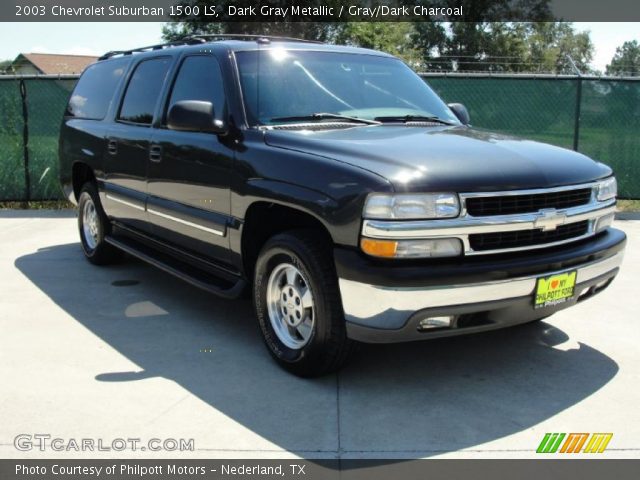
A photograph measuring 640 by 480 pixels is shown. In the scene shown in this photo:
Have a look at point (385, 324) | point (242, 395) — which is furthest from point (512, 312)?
point (242, 395)

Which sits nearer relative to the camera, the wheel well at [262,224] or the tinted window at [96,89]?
the wheel well at [262,224]

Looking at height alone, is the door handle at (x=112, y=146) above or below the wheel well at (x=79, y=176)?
above

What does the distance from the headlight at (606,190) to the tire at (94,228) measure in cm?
439

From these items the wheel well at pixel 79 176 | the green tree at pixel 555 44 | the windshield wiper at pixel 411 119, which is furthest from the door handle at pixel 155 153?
the green tree at pixel 555 44

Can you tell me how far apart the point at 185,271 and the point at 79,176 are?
2.80 m

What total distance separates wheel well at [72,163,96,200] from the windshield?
9.97 ft

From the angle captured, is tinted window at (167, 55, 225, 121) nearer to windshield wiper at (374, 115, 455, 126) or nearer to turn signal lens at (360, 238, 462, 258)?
windshield wiper at (374, 115, 455, 126)

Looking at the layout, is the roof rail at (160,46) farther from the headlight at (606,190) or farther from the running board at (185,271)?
the headlight at (606,190)

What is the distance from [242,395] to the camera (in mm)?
3729

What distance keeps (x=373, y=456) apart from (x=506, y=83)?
8.00 m

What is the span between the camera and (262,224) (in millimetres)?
4273

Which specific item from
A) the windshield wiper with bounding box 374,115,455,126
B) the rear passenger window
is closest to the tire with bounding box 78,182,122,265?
the rear passenger window

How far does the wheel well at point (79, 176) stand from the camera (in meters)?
6.92

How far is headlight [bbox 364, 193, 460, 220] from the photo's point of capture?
3.29m
